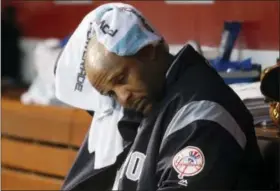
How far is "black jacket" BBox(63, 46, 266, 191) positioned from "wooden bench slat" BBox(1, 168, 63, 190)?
1003mm

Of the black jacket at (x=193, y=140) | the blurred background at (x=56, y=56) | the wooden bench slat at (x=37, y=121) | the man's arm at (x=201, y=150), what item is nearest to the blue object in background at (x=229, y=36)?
the blurred background at (x=56, y=56)

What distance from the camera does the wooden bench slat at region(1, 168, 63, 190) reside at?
2301 mm

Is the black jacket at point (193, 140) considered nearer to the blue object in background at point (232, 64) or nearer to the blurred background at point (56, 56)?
the blurred background at point (56, 56)

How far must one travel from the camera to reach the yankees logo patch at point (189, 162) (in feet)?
3.67

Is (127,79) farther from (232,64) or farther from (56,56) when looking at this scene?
(56,56)

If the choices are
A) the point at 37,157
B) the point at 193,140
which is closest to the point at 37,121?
the point at 37,157

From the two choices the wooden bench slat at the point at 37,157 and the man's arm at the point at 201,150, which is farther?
the wooden bench slat at the point at 37,157

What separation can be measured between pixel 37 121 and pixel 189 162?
4.16ft

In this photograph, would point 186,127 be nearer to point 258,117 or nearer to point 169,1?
point 258,117

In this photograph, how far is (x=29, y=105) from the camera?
2.36m

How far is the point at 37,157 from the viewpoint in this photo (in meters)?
2.35

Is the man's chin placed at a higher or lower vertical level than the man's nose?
lower

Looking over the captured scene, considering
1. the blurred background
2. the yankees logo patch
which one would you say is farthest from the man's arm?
the blurred background

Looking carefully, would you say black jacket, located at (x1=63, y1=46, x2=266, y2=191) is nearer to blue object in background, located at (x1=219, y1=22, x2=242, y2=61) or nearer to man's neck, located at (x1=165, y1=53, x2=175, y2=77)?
man's neck, located at (x1=165, y1=53, x2=175, y2=77)
